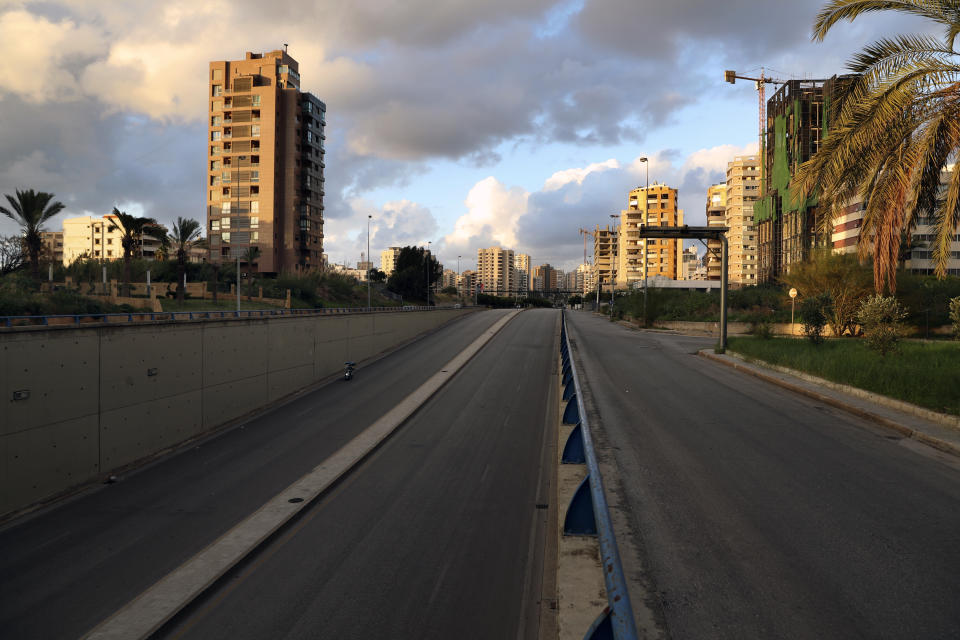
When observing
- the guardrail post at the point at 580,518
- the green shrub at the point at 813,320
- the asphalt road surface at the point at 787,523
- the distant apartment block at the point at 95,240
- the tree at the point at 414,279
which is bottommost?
the asphalt road surface at the point at 787,523

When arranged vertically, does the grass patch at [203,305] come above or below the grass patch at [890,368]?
above

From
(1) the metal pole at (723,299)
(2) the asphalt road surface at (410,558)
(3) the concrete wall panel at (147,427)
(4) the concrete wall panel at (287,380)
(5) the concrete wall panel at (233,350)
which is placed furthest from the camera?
(1) the metal pole at (723,299)

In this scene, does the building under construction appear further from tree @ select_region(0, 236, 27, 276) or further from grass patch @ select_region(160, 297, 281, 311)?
tree @ select_region(0, 236, 27, 276)

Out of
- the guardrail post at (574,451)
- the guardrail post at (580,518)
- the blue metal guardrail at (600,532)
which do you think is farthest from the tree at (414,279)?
the guardrail post at (580,518)

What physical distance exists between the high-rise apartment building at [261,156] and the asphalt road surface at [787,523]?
68024 mm

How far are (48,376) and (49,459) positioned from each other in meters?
1.26

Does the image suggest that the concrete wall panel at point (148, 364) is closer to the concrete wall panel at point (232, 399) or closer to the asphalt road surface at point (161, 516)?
the concrete wall panel at point (232, 399)

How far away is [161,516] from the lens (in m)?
7.61

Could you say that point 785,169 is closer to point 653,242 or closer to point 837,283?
point 653,242

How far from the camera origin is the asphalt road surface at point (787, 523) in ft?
15.1

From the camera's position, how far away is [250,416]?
14.1 meters

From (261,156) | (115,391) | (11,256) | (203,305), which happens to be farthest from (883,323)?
(261,156)

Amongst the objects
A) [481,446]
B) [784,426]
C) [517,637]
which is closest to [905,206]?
[784,426]

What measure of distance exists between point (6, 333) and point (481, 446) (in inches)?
307
